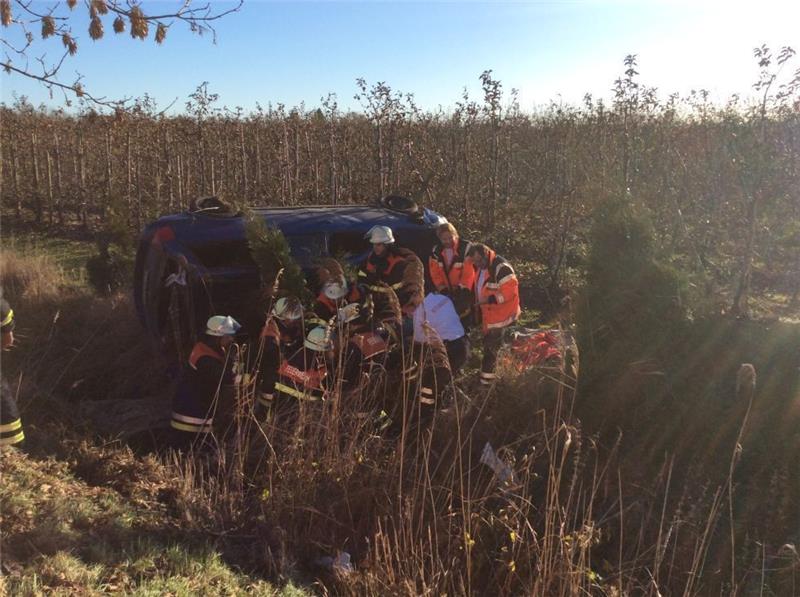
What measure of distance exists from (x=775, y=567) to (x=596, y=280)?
7.86 ft

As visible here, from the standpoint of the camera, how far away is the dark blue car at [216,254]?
507 centimetres

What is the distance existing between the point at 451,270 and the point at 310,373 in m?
2.31

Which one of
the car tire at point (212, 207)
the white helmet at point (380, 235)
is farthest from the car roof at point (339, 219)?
the white helmet at point (380, 235)

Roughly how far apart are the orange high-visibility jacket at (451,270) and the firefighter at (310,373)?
1.92m

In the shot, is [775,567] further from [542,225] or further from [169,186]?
[169,186]

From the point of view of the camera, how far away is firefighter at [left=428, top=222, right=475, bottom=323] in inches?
238

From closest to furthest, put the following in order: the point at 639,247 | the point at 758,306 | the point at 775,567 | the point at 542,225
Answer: the point at 775,567, the point at 639,247, the point at 758,306, the point at 542,225

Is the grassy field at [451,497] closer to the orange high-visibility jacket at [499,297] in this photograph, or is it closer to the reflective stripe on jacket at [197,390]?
the reflective stripe on jacket at [197,390]

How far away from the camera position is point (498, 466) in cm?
364

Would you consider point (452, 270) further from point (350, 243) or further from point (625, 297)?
point (625, 297)

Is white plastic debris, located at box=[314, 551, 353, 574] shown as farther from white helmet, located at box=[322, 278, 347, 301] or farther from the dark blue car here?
the dark blue car

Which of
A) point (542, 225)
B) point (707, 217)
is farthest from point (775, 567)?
point (542, 225)

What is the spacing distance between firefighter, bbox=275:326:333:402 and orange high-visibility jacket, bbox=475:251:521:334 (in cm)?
208

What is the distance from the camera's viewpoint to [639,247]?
5273 mm
